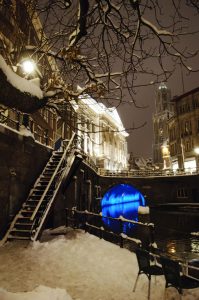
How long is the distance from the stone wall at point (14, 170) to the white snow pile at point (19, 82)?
645 cm

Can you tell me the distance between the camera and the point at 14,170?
11.5 meters

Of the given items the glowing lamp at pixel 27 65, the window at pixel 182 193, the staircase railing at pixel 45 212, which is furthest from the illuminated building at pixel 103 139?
the glowing lamp at pixel 27 65

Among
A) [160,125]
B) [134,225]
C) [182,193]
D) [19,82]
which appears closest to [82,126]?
[134,225]

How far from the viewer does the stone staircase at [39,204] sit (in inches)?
394

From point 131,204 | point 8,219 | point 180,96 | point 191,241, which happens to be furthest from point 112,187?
point 8,219

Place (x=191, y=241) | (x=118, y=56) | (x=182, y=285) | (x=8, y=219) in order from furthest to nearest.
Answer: (x=191, y=241) < (x=8, y=219) < (x=118, y=56) < (x=182, y=285)

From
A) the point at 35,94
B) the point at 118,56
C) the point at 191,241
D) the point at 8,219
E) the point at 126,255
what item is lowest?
the point at 191,241

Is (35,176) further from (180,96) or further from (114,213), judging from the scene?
(180,96)

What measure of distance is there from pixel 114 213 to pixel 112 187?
5.53 metres

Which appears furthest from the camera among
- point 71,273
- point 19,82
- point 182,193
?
point 182,193

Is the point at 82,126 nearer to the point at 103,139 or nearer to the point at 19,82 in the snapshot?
the point at 19,82

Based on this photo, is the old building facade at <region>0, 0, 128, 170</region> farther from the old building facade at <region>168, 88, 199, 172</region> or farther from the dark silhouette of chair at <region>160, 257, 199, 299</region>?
the old building facade at <region>168, 88, 199, 172</region>

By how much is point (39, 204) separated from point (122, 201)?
130ft

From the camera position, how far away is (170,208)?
39812mm
